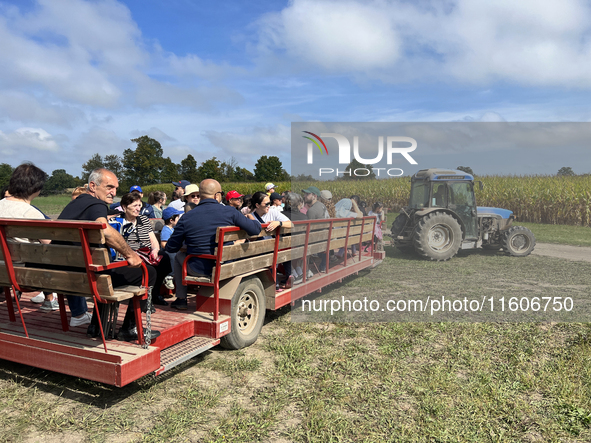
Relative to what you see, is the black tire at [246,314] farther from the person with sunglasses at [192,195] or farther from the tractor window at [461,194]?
the tractor window at [461,194]

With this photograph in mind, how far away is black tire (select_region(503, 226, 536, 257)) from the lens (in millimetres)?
8256

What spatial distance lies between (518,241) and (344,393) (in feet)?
20.6

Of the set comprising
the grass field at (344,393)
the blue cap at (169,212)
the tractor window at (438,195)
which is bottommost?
the grass field at (344,393)

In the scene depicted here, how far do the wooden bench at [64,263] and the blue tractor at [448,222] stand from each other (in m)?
5.23

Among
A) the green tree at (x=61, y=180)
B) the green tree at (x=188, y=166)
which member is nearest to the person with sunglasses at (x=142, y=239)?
the green tree at (x=188, y=166)

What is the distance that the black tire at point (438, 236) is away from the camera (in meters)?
7.76

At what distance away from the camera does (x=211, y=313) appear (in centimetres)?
444

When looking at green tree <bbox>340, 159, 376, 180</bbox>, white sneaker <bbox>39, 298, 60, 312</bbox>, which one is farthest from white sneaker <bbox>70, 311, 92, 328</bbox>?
green tree <bbox>340, 159, 376, 180</bbox>

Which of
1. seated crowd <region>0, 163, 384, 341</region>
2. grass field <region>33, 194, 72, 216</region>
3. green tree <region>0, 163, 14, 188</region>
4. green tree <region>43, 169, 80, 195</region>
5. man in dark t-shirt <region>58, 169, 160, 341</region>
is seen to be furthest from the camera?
green tree <region>43, 169, 80, 195</region>

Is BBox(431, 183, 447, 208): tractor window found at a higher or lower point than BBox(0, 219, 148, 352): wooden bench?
higher

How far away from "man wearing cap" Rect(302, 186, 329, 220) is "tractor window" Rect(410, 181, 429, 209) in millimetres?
1775

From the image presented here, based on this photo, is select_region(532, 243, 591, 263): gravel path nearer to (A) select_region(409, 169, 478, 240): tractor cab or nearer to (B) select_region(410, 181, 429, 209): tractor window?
(A) select_region(409, 169, 478, 240): tractor cab

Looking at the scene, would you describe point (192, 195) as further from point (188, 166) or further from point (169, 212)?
point (188, 166)

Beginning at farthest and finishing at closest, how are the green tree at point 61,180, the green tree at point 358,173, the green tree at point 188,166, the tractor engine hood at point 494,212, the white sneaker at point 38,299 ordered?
1. the green tree at point 61,180
2. the green tree at point 188,166
3. the tractor engine hood at point 494,212
4. the green tree at point 358,173
5. the white sneaker at point 38,299
